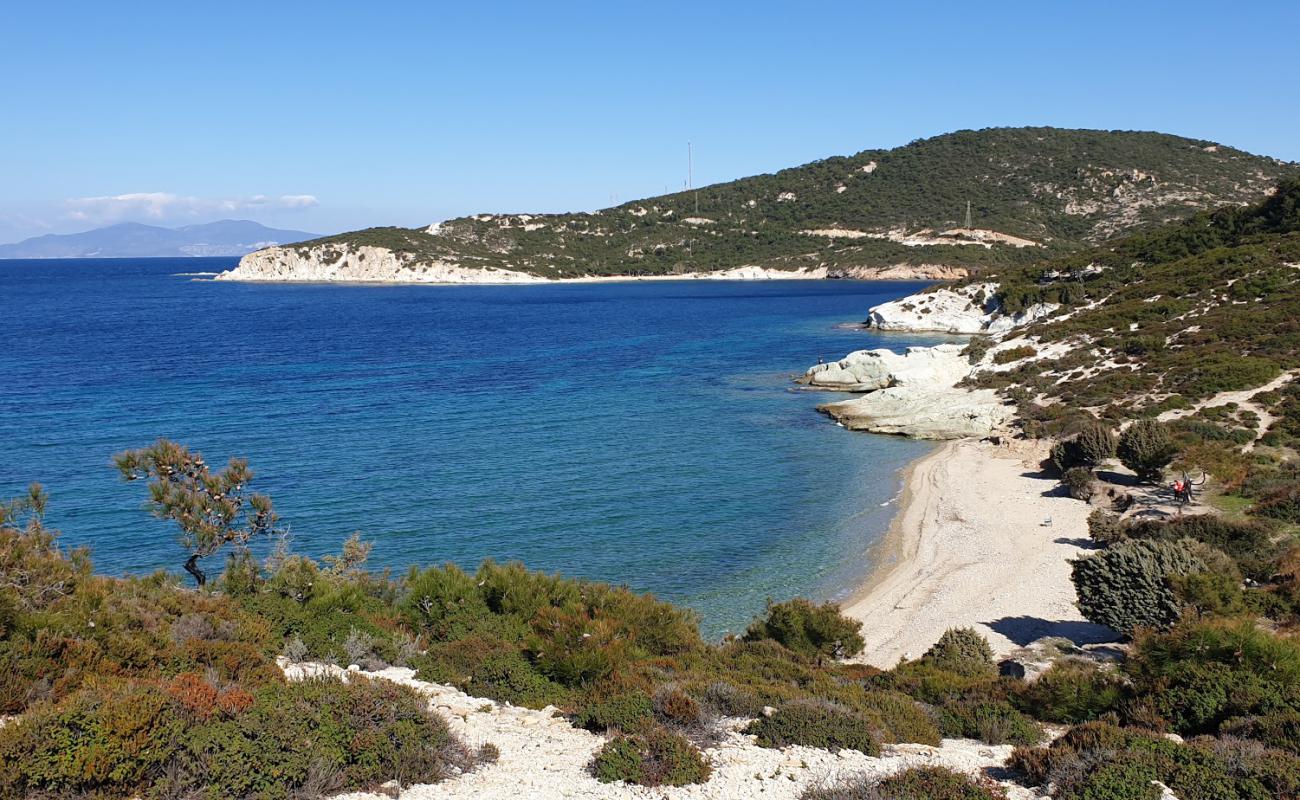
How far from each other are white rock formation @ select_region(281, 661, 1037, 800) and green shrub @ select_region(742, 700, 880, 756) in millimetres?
107

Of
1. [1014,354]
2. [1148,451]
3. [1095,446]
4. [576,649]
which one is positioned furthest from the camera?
[1014,354]

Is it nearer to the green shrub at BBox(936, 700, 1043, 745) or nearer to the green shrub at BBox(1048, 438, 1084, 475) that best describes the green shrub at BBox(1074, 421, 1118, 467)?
the green shrub at BBox(1048, 438, 1084, 475)

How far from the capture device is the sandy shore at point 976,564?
15.9 metres

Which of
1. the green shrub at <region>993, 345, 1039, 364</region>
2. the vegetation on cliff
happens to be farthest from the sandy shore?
the green shrub at <region>993, 345, 1039, 364</region>

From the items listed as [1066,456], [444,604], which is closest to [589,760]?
[444,604]

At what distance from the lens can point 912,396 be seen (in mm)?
39688

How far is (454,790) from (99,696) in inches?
A: 113

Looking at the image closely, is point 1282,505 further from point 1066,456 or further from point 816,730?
point 816,730

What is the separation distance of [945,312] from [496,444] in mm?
53101

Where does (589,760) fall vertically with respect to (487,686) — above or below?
above

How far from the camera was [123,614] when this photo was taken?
9289 mm

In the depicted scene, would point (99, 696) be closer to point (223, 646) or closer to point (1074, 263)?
point (223, 646)

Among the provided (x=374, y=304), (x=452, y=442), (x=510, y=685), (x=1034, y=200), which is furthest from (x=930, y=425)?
(x=1034, y=200)

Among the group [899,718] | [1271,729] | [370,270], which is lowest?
[899,718]
